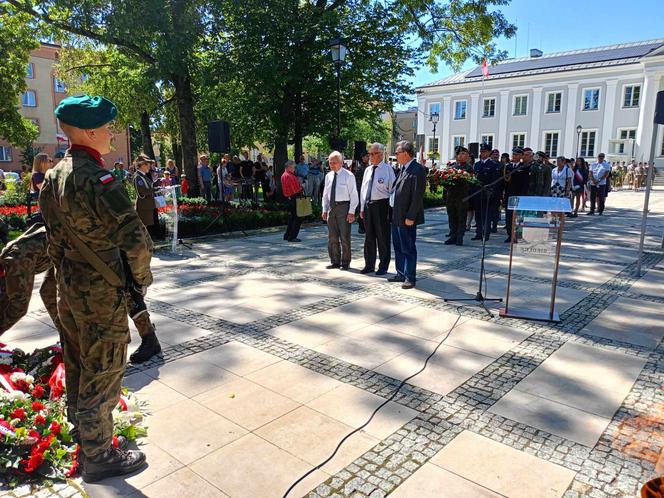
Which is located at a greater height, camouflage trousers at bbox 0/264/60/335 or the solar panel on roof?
the solar panel on roof

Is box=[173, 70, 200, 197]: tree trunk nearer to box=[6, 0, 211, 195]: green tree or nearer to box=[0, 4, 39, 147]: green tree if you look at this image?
box=[6, 0, 211, 195]: green tree

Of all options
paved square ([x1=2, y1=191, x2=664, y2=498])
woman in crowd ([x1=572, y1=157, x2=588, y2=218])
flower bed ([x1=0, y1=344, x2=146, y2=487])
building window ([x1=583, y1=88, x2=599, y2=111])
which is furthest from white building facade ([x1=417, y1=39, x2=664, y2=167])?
flower bed ([x1=0, y1=344, x2=146, y2=487])

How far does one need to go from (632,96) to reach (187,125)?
39395mm

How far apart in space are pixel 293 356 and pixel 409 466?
6.06 ft

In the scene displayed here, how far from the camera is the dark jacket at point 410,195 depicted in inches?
271

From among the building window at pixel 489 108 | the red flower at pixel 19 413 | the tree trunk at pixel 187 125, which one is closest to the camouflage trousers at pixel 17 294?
the red flower at pixel 19 413

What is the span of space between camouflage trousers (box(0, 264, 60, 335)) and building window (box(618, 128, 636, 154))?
45906 millimetres

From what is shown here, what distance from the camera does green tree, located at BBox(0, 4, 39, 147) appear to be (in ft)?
57.0

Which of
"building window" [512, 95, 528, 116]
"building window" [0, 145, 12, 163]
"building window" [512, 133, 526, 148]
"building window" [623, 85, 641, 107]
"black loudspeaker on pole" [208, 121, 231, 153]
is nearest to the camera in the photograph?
"black loudspeaker on pole" [208, 121, 231, 153]

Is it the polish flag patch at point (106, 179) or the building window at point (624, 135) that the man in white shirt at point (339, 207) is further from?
the building window at point (624, 135)

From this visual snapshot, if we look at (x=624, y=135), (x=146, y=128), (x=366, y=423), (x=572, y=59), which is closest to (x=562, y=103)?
(x=624, y=135)

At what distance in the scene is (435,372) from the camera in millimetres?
4215

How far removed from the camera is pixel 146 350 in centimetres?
448

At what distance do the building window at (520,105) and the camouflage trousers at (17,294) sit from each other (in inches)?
1913
